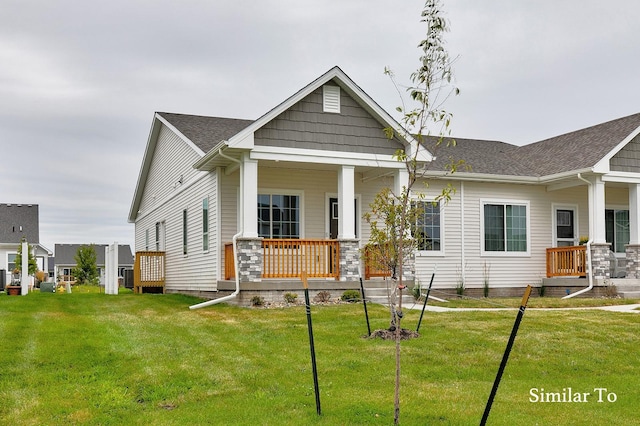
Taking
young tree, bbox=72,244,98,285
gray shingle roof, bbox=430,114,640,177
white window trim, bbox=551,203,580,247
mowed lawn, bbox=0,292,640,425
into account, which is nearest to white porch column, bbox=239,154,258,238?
mowed lawn, bbox=0,292,640,425

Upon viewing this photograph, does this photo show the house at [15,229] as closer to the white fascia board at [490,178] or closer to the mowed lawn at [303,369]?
the white fascia board at [490,178]

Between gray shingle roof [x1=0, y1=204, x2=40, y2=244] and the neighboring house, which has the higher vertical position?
gray shingle roof [x1=0, y1=204, x2=40, y2=244]

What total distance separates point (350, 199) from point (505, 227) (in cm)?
604

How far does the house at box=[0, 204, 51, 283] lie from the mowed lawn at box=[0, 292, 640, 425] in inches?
1319

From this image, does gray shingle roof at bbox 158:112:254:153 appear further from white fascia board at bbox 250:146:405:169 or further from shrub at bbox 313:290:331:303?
shrub at bbox 313:290:331:303

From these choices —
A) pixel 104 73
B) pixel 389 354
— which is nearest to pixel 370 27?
pixel 389 354

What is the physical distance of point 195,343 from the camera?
1038cm

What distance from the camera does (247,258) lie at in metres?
15.3

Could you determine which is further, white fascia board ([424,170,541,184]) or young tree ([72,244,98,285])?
young tree ([72,244,98,285])

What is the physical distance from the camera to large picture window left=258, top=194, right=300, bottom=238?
17531 millimetres

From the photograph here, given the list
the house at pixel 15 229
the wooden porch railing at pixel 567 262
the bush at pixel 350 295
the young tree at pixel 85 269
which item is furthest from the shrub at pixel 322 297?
the young tree at pixel 85 269

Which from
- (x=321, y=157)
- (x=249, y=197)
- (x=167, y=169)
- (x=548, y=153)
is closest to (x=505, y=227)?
(x=548, y=153)

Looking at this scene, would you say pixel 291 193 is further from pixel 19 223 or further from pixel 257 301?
pixel 19 223

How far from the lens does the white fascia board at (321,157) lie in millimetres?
15508
